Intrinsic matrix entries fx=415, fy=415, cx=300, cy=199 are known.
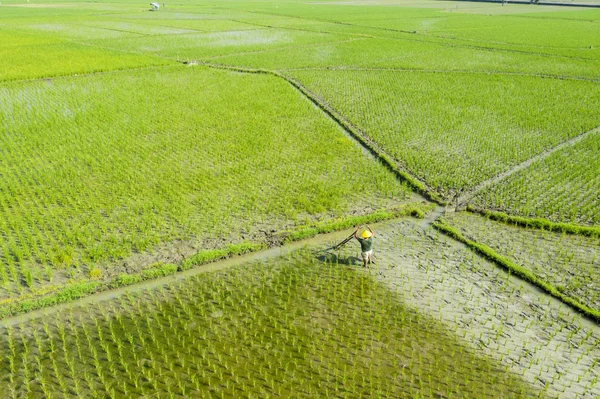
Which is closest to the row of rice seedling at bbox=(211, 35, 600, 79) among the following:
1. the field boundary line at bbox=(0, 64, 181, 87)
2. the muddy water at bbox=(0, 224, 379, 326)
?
the field boundary line at bbox=(0, 64, 181, 87)

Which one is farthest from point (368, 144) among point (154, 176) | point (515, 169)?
point (154, 176)

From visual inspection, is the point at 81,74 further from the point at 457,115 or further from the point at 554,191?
the point at 554,191

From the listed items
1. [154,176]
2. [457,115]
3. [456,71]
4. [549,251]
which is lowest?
[549,251]

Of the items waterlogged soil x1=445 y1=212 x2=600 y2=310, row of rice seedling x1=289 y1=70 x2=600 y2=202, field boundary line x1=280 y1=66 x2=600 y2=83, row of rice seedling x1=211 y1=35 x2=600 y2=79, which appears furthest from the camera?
row of rice seedling x1=211 y1=35 x2=600 y2=79

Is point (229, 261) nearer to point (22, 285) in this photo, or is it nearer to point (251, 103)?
point (22, 285)

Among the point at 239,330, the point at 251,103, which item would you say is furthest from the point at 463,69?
the point at 239,330

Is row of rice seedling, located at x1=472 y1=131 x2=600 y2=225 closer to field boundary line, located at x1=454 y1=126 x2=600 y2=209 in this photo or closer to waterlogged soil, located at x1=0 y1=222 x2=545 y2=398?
field boundary line, located at x1=454 y1=126 x2=600 y2=209
